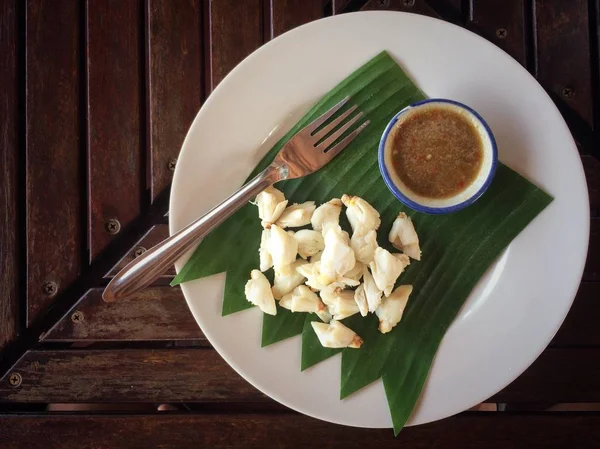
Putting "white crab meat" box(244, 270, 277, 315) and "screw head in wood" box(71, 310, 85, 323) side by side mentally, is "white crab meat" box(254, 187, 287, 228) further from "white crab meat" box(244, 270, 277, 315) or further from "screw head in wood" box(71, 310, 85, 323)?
"screw head in wood" box(71, 310, 85, 323)

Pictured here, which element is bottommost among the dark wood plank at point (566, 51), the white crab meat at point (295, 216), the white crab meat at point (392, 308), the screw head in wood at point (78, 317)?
the screw head in wood at point (78, 317)

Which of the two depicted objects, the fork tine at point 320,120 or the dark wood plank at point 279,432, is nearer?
the fork tine at point 320,120

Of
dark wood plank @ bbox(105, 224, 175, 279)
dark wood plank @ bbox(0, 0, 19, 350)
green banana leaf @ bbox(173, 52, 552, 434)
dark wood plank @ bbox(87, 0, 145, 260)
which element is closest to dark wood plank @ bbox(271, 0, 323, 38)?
green banana leaf @ bbox(173, 52, 552, 434)

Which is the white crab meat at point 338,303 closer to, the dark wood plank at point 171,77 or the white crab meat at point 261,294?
the white crab meat at point 261,294

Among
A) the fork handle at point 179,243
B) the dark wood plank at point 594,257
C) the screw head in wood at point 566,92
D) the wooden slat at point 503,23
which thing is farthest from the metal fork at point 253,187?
the dark wood plank at point 594,257

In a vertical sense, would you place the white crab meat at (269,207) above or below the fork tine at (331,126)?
below

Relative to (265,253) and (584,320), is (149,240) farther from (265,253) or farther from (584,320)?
(584,320)

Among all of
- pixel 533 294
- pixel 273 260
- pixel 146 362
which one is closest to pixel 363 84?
pixel 273 260
